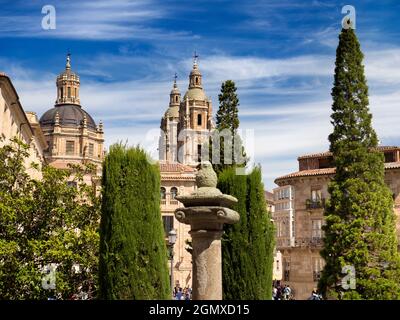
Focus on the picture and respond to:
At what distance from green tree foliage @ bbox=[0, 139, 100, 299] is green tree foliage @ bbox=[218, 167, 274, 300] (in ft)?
15.4

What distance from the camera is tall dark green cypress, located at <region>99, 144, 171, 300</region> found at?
15742 millimetres

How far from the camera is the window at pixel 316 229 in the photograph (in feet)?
160

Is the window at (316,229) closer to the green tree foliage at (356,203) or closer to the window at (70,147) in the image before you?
the green tree foliage at (356,203)

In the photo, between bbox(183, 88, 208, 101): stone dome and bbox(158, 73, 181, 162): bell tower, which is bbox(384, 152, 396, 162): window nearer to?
bbox(183, 88, 208, 101): stone dome

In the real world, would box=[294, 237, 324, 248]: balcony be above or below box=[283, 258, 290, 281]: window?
above

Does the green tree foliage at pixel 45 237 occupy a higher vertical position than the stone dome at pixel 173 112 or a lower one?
lower

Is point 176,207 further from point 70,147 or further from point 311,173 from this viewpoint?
point 70,147

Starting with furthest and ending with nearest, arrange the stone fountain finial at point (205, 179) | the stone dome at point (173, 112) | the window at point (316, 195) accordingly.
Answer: the stone dome at point (173, 112)
the window at point (316, 195)
the stone fountain finial at point (205, 179)

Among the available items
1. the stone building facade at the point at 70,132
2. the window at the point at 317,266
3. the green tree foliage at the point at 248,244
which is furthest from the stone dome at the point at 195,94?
the green tree foliage at the point at 248,244

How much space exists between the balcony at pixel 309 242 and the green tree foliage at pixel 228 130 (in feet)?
47.7

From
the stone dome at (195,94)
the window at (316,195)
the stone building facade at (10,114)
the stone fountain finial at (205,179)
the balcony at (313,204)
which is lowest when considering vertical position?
the stone fountain finial at (205,179)

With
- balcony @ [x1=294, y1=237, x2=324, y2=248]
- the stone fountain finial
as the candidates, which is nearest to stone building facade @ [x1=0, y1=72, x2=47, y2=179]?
balcony @ [x1=294, y1=237, x2=324, y2=248]
